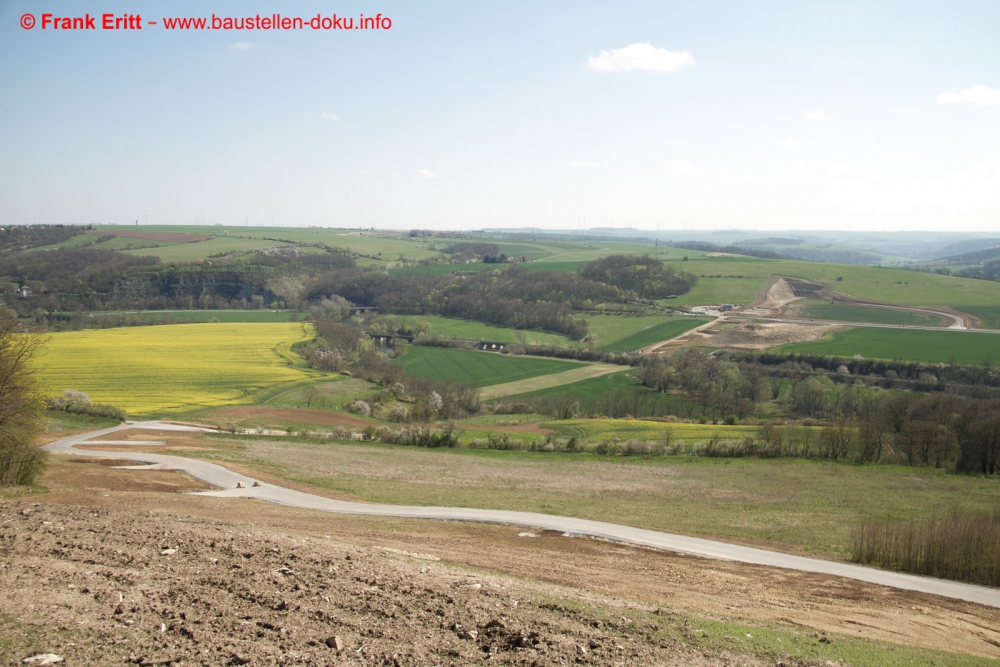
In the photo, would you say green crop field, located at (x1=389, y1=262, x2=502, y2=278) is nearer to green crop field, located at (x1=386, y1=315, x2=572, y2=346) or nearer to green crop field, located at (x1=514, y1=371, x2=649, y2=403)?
green crop field, located at (x1=386, y1=315, x2=572, y2=346)

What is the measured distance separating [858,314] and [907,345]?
69.9ft

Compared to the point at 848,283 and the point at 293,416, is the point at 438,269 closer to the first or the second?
the point at 848,283

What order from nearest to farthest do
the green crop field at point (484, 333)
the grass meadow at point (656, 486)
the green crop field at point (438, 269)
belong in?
the grass meadow at point (656, 486) < the green crop field at point (484, 333) < the green crop field at point (438, 269)

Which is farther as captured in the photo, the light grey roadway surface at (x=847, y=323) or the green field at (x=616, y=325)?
the green field at (x=616, y=325)

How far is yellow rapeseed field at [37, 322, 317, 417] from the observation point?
184ft

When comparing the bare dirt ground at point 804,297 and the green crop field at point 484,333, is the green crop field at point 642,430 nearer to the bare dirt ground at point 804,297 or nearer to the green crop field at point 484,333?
the green crop field at point 484,333

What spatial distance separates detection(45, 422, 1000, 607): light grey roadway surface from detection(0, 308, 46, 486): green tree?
6.41m

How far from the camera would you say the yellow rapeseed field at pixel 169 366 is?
56219 mm

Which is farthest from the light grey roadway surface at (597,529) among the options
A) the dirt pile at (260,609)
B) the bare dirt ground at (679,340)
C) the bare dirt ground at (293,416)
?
the bare dirt ground at (679,340)

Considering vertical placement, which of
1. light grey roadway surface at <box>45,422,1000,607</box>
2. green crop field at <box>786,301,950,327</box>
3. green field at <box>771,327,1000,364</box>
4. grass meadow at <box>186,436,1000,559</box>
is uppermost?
green crop field at <box>786,301,950,327</box>

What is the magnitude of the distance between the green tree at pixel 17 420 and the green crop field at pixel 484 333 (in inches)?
3109

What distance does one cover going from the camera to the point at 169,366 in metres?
66.3

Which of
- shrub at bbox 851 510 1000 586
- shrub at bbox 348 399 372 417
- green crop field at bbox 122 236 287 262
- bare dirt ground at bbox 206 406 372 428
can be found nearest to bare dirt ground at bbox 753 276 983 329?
shrub at bbox 348 399 372 417

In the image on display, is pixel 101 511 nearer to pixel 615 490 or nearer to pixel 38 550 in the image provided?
pixel 38 550
